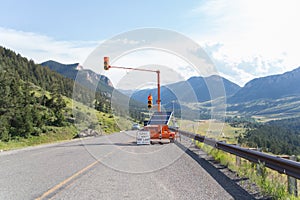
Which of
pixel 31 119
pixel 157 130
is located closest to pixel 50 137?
pixel 31 119

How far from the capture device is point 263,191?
7.57 metres

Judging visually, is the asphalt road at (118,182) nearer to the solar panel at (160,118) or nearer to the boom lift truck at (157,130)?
the boom lift truck at (157,130)

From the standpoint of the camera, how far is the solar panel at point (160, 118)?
1093 inches

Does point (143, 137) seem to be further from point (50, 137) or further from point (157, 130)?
point (50, 137)

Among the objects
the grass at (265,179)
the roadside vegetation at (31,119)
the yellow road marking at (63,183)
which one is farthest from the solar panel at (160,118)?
the yellow road marking at (63,183)

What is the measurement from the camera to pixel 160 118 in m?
28.3

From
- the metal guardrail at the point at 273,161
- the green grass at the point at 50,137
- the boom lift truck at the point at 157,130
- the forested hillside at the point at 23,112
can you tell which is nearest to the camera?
the metal guardrail at the point at 273,161

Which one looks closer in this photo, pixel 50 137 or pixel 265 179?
pixel 265 179

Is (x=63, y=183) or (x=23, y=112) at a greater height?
(x=23, y=112)

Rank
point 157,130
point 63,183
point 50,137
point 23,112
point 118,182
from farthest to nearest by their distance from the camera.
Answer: point 50,137 < point 23,112 < point 157,130 < point 118,182 < point 63,183

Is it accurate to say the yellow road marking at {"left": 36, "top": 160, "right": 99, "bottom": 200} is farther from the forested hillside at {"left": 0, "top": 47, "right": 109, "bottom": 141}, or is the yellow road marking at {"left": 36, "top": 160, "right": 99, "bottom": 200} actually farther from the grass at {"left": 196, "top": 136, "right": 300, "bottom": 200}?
the forested hillside at {"left": 0, "top": 47, "right": 109, "bottom": 141}

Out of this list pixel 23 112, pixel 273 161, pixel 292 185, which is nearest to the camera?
pixel 292 185

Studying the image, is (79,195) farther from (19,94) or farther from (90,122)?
(90,122)

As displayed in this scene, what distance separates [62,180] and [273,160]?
5210 millimetres
